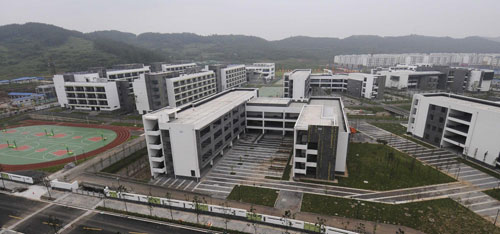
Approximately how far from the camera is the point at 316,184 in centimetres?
4603

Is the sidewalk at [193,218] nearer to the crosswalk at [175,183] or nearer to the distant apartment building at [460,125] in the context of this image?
the crosswalk at [175,183]

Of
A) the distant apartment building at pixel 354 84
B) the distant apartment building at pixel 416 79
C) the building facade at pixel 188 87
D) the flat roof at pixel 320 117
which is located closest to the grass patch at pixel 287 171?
the flat roof at pixel 320 117

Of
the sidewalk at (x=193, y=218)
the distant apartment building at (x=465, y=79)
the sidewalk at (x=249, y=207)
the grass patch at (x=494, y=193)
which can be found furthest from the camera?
the distant apartment building at (x=465, y=79)

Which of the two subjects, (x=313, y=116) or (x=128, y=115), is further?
(x=128, y=115)

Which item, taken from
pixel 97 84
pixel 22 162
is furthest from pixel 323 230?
pixel 97 84

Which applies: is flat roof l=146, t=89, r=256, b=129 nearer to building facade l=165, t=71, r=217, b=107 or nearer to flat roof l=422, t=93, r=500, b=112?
building facade l=165, t=71, r=217, b=107

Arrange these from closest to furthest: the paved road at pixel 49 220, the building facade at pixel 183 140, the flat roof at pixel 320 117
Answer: the paved road at pixel 49 220 < the building facade at pixel 183 140 < the flat roof at pixel 320 117

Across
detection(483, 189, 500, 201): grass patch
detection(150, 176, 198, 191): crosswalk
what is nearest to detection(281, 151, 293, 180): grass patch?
detection(150, 176, 198, 191): crosswalk

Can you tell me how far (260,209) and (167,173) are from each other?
2192 cm

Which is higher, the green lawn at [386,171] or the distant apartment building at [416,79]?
the distant apartment building at [416,79]

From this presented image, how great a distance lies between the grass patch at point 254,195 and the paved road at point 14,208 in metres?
33.1

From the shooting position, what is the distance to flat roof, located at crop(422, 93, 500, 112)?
2225 inches

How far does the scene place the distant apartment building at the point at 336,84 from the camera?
114 metres

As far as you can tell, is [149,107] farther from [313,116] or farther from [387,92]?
[387,92]
